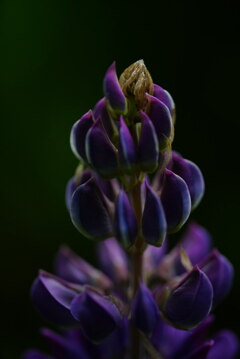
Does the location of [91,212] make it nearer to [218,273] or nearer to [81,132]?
[81,132]

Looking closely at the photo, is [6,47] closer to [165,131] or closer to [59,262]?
[59,262]

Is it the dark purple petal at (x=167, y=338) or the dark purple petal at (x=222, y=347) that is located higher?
the dark purple petal at (x=167, y=338)

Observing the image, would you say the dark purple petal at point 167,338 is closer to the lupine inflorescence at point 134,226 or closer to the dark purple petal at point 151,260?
the lupine inflorescence at point 134,226

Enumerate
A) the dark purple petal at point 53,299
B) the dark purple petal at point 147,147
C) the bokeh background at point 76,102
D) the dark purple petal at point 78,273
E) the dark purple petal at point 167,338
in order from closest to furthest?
the dark purple petal at point 147,147, the dark purple petal at point 53,299, the dark purple petal at point 167,338, the dark purple petal at point 78,273, the bokeh background at point 76,102

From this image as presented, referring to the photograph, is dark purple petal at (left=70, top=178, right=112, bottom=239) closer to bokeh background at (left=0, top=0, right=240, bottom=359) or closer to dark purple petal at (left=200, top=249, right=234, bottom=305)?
dark purple petal at (left=200, top=249, right=234, bottom=305)

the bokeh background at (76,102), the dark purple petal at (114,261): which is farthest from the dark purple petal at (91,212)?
the bokeh background at (76,102)

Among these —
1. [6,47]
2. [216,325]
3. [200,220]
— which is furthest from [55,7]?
[216,325]

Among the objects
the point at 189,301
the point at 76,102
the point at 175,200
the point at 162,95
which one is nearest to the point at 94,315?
the point at 189,301
